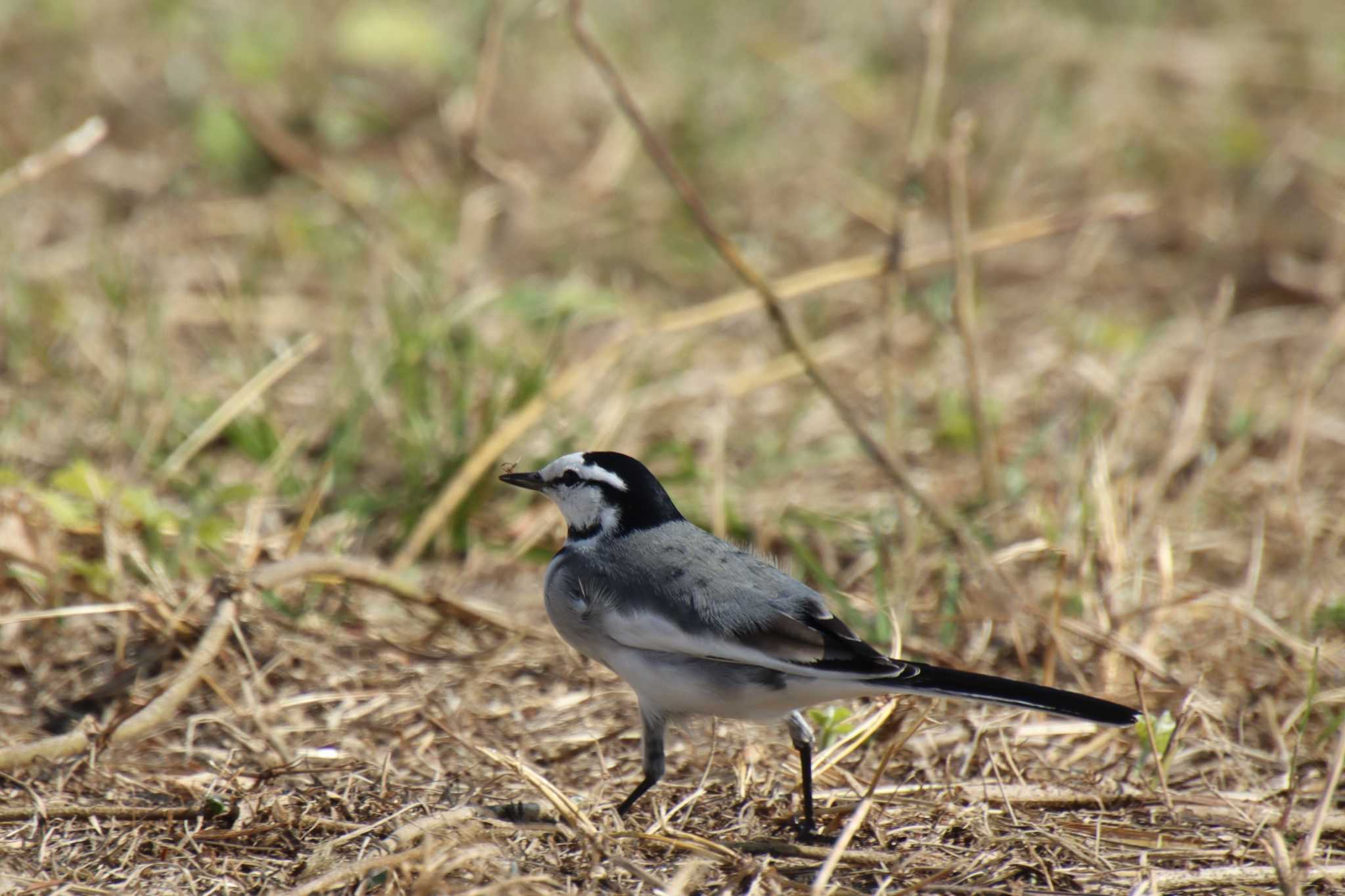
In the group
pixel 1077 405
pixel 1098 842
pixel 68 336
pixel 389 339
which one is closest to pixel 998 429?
pixel 1077 405

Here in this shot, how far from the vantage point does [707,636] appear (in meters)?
3.12

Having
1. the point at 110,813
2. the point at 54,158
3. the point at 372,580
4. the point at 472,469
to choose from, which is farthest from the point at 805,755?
the point at 54,158

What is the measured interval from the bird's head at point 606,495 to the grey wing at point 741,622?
0.86 feet

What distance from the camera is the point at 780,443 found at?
5.43 m

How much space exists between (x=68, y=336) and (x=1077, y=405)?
408 cm

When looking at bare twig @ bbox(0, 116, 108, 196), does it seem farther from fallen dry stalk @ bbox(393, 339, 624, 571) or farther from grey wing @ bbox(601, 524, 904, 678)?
grey wing @ bbox(601, 524, 904, 678)

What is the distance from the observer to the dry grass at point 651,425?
10.6ft

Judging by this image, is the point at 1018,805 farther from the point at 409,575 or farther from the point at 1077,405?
the point at 1077,405

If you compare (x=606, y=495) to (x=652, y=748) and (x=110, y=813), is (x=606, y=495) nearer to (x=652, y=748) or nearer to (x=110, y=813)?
(x=652, y=748)

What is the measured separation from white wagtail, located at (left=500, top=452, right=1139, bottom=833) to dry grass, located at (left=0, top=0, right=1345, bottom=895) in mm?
298

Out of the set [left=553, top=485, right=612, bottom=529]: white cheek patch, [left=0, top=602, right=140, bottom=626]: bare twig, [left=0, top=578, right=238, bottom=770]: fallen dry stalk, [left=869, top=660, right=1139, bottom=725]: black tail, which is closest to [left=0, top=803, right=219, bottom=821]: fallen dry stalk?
[left=0, top=578, right=238, bottom=770]: fallen dry stalk

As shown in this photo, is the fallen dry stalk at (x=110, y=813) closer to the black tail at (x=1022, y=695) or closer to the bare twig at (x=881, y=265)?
the black tail at (x=1022, y=695)

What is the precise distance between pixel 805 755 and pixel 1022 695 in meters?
0.62

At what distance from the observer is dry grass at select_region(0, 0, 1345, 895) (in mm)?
3219
